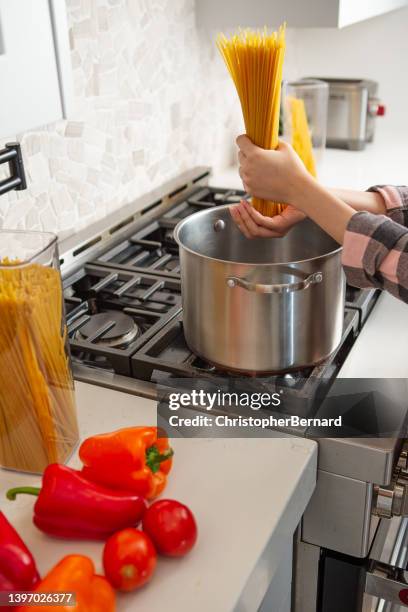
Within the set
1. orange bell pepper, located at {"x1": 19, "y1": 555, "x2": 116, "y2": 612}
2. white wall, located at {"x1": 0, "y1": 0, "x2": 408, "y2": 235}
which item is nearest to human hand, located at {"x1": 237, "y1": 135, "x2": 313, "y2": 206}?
white wall, located at {"x1": 0, "y1": 0, "x2": 408, "y2": 235}

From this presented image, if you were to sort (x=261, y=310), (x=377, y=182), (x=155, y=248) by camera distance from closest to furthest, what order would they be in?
1. (x=261, y=310)
2. (x=155, y=248)
3. (x=377, y=182)

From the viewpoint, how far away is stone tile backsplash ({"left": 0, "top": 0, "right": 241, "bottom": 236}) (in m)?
1.37

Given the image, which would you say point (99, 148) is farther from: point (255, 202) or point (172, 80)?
point (255, 202)

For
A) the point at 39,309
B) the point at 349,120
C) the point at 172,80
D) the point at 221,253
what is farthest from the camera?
the point at 349,120

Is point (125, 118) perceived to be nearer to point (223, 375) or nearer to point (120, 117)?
point (120, 117)

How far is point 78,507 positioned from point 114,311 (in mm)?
520

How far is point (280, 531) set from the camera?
821mm

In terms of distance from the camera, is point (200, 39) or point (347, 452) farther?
point (200, 39)

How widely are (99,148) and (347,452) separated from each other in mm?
920

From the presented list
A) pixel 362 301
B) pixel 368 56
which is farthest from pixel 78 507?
pixel 368 56

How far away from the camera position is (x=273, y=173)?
103 cm

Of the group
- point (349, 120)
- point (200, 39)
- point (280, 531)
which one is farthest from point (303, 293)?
point (349, 120)
